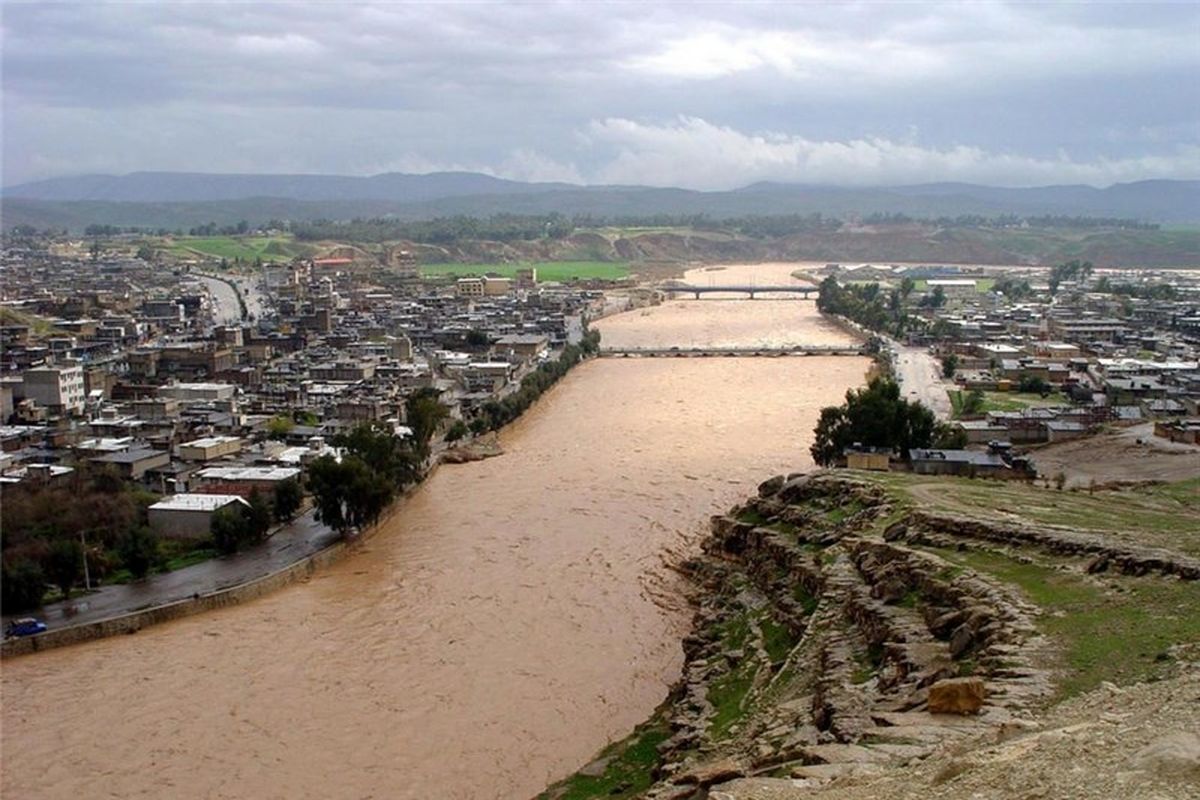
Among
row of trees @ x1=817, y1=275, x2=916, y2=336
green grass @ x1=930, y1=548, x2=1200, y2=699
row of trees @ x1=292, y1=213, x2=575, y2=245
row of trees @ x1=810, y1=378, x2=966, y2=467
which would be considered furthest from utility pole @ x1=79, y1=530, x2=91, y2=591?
row of trees @ x1=292, y1=213, x2=575, y2=245

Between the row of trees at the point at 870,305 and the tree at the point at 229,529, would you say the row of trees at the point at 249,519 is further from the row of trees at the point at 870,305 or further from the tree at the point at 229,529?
the row of trees at the point at 870,305

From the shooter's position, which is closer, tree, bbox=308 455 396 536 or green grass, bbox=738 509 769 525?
green grass, bbox=738 509 769 525

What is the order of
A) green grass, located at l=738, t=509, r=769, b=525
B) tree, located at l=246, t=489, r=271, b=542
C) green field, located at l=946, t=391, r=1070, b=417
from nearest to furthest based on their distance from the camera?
green grass, located at l=738, t=509, r=769, b=525 → tree, located at l=246, t=489, r=271, b=542 → green field, located at l=946, t=391, r=1070, b=417

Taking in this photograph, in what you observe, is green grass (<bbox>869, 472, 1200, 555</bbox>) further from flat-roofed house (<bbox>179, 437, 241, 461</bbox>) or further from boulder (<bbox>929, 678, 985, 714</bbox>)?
flat-roofed house (<bbox>179, 437, 241, 461</bbox>)

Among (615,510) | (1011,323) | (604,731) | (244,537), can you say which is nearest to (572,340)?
(1011,323)

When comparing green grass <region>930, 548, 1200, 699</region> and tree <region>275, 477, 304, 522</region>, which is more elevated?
green grass <region>930, 548, 1200, 699</region>

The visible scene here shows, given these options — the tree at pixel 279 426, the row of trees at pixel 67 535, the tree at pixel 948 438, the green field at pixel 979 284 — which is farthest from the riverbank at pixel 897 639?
the green field at pixel 979 284

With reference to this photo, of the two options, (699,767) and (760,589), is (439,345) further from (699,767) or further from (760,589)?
(699,767)

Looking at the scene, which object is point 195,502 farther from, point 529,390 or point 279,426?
point 529,390
